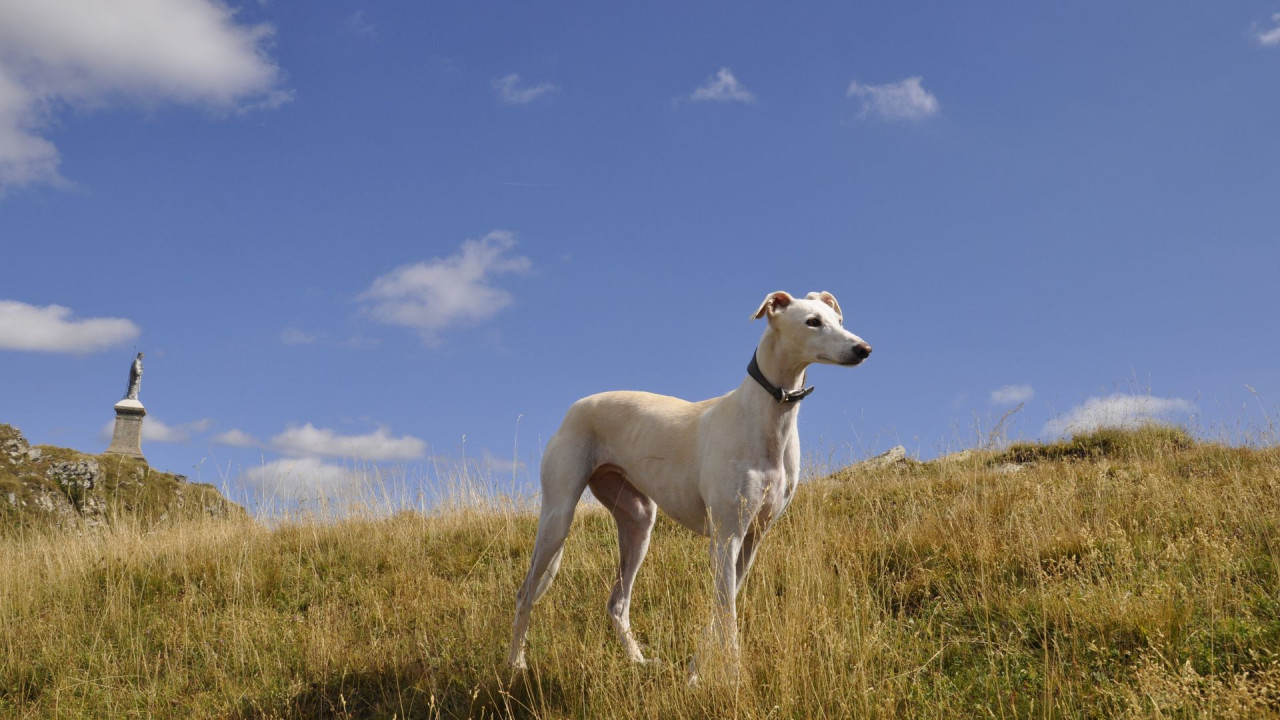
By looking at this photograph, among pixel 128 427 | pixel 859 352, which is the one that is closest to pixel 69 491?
pixel 859 352

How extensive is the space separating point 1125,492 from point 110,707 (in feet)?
29.2

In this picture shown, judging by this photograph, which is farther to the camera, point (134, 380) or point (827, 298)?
point (134, 380)

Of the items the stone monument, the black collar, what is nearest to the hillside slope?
the black collar

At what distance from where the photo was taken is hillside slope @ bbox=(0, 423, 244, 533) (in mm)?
15320

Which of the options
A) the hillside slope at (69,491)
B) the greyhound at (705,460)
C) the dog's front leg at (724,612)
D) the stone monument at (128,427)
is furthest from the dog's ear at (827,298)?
the stone monument at (128,427)

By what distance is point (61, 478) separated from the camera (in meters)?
16.7

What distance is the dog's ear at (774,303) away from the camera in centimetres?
426

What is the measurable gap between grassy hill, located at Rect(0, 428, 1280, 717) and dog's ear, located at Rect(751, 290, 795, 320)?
1.62 m

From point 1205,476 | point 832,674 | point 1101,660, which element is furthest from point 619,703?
point 1205,476

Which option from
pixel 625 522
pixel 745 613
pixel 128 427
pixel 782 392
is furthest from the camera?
pixel 128 427

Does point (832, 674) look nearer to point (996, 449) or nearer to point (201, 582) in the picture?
point (201, 582)

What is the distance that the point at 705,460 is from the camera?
437 cm

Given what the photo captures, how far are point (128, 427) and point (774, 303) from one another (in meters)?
39.3

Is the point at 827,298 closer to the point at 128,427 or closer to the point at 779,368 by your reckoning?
the point at 779,368
